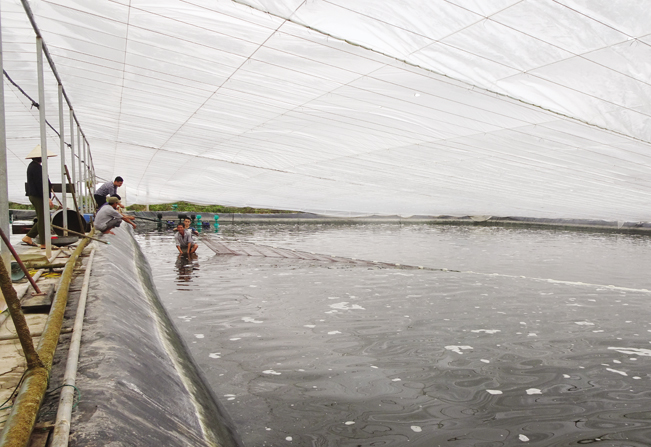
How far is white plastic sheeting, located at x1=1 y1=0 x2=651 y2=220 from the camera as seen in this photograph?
14.9 feet

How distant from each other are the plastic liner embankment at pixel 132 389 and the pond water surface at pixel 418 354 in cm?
77

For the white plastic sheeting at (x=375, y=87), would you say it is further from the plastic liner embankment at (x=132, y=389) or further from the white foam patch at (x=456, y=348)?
the white foam patch at (x=456, y=348)

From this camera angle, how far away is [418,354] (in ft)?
19.0

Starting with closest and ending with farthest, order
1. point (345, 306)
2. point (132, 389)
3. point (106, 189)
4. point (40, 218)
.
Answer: point (132, 389), point (40, 218), point (345, 306), point (106, 189)

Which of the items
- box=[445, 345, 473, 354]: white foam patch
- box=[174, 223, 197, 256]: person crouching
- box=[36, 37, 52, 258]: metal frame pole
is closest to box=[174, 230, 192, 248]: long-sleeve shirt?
box=[174, 223, 197, 256]: person crouching

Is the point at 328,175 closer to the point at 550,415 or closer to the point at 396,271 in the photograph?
the point at 396,271

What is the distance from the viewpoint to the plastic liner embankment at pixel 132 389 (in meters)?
2.02

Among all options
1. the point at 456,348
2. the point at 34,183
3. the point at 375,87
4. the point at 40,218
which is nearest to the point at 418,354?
the point at 456,348

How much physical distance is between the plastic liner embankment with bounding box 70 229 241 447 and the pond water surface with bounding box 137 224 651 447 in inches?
30.4

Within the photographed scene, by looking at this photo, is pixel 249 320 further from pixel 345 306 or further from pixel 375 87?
pixel 375 87

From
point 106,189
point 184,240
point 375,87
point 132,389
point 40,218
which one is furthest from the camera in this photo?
point 184,240

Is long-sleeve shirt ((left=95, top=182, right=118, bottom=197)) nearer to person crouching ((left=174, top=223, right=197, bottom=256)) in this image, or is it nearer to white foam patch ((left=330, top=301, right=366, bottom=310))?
person crouching ((left=174, top=223, right=197, bottom=256))

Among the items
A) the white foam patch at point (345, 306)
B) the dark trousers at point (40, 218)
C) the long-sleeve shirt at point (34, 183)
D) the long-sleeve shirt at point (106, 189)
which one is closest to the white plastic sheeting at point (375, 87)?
the long-sleeve shirt at point (106, 189)

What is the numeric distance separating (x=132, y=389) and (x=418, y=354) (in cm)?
402
